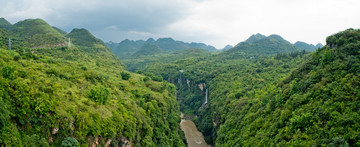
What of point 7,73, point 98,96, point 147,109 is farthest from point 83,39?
point 7,73

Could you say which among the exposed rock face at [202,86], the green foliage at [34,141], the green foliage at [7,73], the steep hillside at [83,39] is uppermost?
the steep hillside at [83,39]

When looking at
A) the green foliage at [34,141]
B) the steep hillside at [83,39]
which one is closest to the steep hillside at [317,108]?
the green foliage at [34,141]

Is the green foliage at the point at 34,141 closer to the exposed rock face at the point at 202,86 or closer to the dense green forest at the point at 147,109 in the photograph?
the dense green forest at the point at 147,109

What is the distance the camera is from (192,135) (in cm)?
6938

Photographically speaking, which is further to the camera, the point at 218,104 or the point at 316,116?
the point at 218,104

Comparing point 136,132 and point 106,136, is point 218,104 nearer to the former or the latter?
point 136,132

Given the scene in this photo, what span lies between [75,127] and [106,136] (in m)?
4.66

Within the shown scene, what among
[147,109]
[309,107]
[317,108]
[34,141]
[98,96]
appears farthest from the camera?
[147,109]

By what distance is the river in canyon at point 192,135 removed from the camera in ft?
208

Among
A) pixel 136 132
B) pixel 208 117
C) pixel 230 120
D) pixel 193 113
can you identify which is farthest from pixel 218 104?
pixel 136 132

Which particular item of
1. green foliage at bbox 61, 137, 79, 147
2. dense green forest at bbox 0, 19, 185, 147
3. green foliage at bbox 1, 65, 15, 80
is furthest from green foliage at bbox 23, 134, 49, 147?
green foliage at bbox 1, 65, 15, 80

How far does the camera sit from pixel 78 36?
147 meters

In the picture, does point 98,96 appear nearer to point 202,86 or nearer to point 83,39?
point 202,86

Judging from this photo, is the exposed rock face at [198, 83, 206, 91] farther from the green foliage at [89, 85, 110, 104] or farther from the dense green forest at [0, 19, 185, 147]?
the green foliage at [89, 85, 110, 104]
